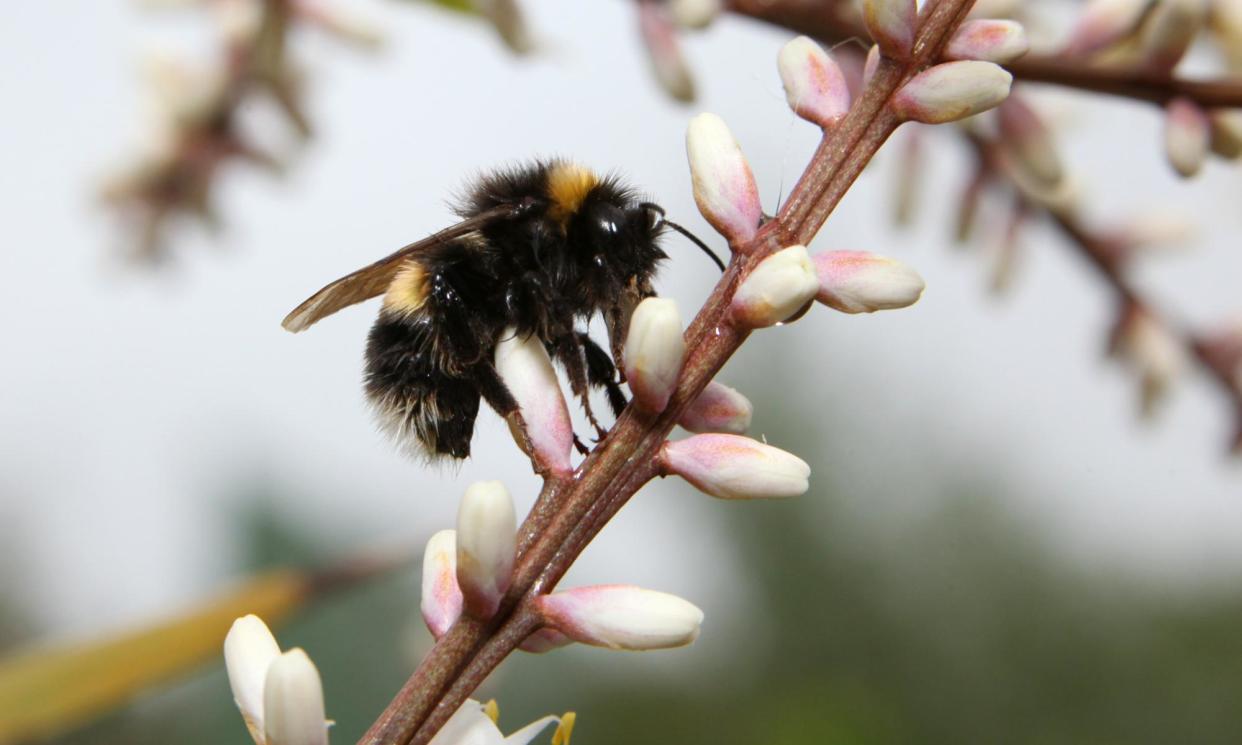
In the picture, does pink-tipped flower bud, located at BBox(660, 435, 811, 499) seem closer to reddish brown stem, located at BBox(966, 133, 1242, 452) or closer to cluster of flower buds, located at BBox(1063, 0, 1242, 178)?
cluster of flower buds, located at BBox(1063, 0, 1242, 178)

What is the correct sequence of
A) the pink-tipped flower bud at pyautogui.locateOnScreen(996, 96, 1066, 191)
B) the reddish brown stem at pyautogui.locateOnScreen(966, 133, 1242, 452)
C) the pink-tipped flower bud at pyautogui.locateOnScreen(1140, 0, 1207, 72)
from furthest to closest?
the reddish brown stem at pyautogui.locateOnScreen(966, 133, 1242, 452) < the pink-tipped flower bud at pyautogui.locateOnScreen(996, 96, 1066, 191) < the pink-tipped flower bud at pyautogui.locateOnScreen(1140, 0, 1207, 72)

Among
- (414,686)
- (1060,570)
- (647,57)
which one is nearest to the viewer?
(414,686)

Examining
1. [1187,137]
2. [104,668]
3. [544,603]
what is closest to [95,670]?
[104,668]

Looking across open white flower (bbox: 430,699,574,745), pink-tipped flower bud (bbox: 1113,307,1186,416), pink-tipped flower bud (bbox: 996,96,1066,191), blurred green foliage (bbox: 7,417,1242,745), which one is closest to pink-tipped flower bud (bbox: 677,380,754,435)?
open white flower (bbox: 430,699,574,745)

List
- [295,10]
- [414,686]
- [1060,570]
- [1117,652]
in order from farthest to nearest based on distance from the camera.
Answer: [1060,570], [1117,652], [295,10], [414,686]

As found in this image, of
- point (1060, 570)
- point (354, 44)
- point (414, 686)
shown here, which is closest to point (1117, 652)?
point (1060, 570)

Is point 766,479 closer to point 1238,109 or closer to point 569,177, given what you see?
point 569,177
